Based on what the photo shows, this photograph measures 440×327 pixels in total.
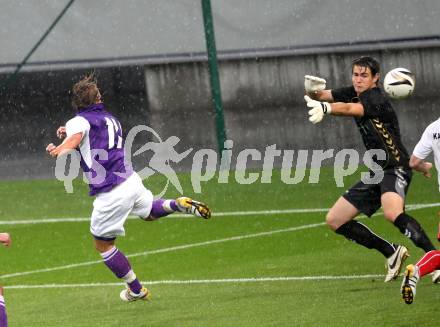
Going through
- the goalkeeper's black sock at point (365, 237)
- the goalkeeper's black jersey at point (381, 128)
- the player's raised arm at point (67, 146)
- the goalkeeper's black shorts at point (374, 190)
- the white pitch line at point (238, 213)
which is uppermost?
the player's raised arm at point (67, 146)

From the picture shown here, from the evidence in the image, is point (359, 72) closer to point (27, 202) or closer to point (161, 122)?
point (27, 202)

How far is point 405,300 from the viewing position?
12070mm

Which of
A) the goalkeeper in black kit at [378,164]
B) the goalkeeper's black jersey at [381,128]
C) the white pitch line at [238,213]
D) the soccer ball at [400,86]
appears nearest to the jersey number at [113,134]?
the goalkeeper in black kit at [378,164]

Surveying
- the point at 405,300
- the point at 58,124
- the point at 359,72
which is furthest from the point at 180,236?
the point at 58,124

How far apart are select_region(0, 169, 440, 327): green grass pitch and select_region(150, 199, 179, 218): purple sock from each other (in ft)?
2.66

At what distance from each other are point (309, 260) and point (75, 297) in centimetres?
279

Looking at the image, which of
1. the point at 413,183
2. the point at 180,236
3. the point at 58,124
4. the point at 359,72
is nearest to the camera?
the point at 359,72

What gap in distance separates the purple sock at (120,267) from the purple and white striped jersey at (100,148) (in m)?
0.60

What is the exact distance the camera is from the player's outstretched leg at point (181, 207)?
13898 mm

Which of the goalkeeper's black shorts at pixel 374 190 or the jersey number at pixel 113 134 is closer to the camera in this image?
the jersey number at pixel 113 134

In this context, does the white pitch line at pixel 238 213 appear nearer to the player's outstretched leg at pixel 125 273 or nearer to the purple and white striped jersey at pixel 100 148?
the player's outstretched leg at pixel 125 273

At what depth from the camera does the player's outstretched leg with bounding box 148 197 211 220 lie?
45.6 ft

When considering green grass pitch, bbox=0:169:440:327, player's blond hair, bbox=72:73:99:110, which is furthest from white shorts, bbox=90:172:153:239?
player's blond hair, bbox=72:73:99:110

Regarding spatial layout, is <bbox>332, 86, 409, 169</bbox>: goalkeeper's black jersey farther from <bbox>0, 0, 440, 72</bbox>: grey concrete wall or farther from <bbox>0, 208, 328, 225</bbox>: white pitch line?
<bbox>0, 0, 440, 72</bbox>: grey concrete wall
